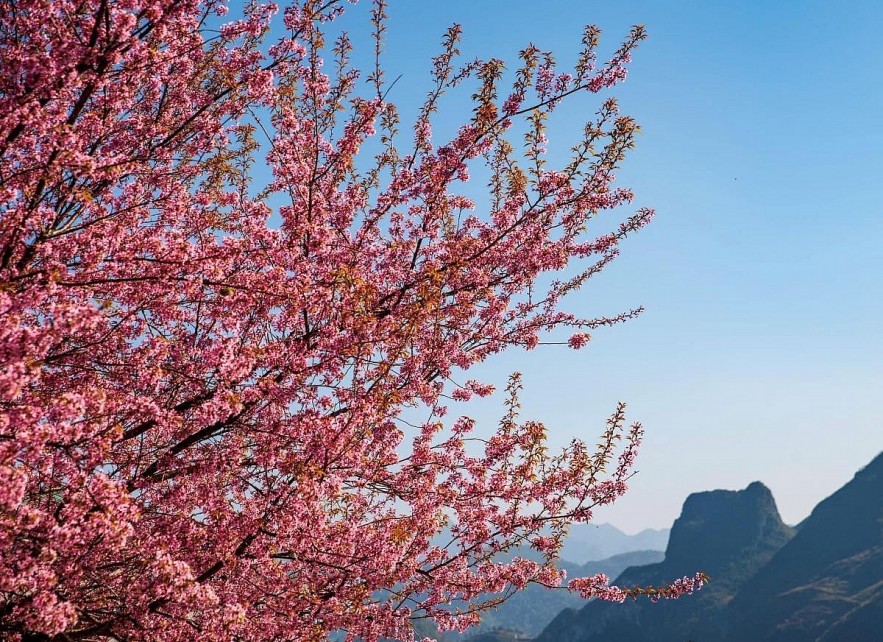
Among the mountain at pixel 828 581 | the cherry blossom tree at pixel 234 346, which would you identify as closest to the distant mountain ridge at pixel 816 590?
the mountain at pixel 828 581

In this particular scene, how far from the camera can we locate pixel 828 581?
160 meters

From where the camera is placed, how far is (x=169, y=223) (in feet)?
28.4

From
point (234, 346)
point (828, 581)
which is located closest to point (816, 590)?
point (828, 581)

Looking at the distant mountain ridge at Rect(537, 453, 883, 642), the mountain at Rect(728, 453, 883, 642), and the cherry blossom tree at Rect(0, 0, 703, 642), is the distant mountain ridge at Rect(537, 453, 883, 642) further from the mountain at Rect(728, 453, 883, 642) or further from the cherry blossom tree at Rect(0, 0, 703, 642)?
the cherry blossom tree at Rect(0, 0, 703, 642)

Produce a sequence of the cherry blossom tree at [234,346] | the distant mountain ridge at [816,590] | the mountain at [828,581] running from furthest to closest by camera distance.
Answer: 1. the distant mountain ridge at [816,590]
2. the mountain at [828,581]
3. the cherry blossom tree at [234,346]

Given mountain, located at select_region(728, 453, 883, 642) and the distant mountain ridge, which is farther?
the distant mountain ridge

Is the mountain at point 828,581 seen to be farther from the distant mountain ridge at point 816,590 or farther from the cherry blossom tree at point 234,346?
the cherry blossom tree at point 234,346

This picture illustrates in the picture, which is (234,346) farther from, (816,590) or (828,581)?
(828,581)

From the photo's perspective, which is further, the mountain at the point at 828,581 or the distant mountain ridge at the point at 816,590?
the distant mountain ridge at the point at 816,590

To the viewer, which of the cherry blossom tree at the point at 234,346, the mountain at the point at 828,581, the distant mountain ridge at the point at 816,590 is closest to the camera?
the cherry blossom tree at the point at 234,346

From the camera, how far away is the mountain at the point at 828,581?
13088 cm

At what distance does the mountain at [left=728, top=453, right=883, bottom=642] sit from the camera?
429 ft

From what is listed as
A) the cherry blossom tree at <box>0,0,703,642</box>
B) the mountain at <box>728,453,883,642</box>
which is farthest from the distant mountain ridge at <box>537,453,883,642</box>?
the cherry blossom tree at <box>0,0,703,642</box>

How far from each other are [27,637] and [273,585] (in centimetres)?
271
